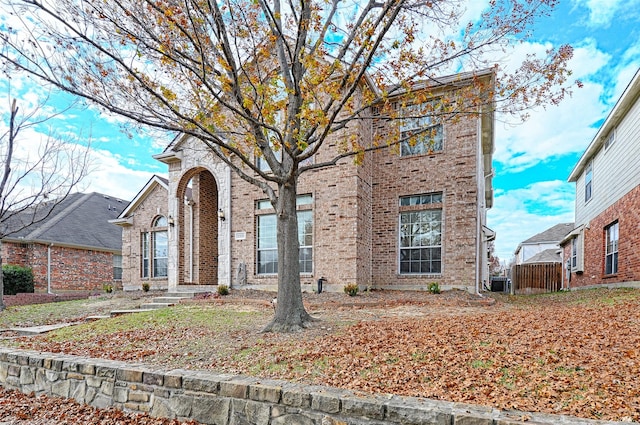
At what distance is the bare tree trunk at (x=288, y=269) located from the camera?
18.3 ft

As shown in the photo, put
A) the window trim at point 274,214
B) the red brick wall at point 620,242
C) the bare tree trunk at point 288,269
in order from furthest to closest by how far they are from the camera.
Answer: the window trim at point 274,214, the red brick wall at point 620,242, the bare tree trunk at point 288,269

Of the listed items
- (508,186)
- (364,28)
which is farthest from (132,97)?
(508,186)

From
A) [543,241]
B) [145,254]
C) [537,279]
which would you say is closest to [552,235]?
[543,241]

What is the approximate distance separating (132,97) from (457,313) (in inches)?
271

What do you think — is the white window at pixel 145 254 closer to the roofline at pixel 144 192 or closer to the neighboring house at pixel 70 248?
the roofline at pixel 144 192

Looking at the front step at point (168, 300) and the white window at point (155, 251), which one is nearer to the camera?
the front step at point (168, 300)

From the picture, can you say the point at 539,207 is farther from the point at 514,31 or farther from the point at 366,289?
the point at 514,31

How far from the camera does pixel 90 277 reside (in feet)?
61.2

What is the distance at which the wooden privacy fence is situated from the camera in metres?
17.6

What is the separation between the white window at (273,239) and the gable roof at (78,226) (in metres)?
10.5

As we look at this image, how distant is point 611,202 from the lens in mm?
11641

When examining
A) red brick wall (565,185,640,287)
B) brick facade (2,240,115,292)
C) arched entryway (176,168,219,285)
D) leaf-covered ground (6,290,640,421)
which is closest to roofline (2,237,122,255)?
brick facade (2,240,115,292)

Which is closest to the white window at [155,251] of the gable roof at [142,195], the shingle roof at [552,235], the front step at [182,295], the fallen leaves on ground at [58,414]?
the gable roof at [142,195]

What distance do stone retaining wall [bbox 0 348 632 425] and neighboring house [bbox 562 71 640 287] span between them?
9.88 meters
